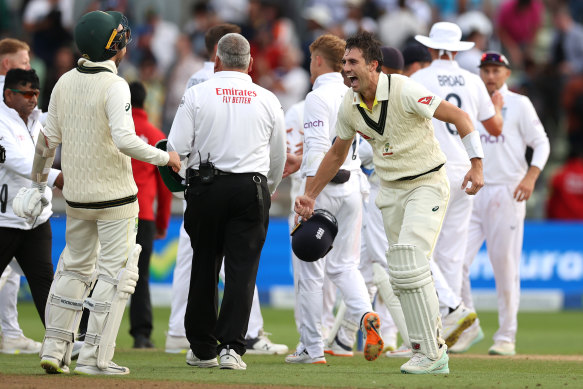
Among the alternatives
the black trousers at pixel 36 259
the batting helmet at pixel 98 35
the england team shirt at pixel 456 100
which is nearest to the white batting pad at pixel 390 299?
the england team shirt at pixel 456 100

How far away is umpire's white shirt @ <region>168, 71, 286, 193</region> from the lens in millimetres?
8125

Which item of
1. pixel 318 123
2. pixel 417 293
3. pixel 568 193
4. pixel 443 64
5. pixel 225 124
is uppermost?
pixel 443 64

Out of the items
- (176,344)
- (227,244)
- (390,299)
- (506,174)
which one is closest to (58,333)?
(227,244)

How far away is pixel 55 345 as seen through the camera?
310 inches

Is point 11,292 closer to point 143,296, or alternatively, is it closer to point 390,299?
point 143,296

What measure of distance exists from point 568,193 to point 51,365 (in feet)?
40.9

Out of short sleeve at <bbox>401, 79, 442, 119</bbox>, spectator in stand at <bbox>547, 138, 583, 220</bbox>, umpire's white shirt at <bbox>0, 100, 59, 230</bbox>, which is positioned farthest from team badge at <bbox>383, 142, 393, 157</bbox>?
spectator in stand at <bbox>547, 138, 583, 220</bbox>

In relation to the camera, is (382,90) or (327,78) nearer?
(382,90)

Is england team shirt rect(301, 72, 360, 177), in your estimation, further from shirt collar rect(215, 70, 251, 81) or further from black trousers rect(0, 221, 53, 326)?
black trousers rect(0, 221, 53, 326)

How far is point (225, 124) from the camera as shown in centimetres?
814

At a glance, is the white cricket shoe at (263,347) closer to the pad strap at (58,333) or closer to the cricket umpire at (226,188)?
the cricket umpire at (226,188)

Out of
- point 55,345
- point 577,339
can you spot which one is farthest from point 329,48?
point 577,339

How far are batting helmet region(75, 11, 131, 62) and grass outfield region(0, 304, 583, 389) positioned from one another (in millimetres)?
2402

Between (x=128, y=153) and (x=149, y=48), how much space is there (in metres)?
12.9
